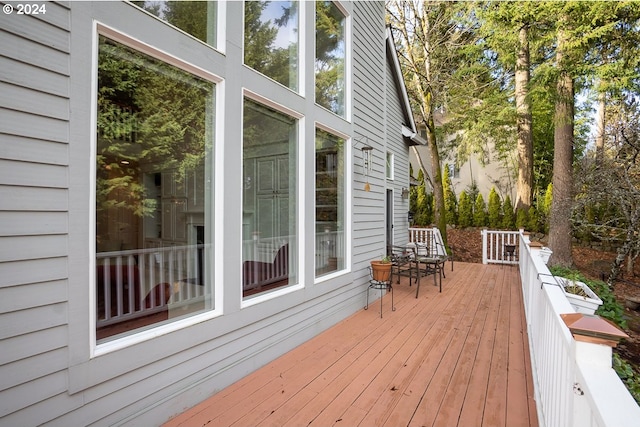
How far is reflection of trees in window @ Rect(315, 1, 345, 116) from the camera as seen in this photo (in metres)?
4.33

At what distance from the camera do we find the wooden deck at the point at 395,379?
2461 mm

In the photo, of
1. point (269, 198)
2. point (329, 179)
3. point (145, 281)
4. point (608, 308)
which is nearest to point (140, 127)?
point (269, 198)

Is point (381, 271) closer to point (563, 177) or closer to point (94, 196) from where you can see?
point (94, 196)

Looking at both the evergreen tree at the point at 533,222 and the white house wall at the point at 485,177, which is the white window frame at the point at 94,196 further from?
the white house wall at the point at 485,177

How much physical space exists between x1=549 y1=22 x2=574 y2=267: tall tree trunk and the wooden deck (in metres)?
4.77

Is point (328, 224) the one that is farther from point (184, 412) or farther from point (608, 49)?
point (608, 49)

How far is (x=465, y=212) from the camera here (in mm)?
14094

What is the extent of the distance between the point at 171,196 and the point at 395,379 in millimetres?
3714

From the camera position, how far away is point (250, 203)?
3498 mm

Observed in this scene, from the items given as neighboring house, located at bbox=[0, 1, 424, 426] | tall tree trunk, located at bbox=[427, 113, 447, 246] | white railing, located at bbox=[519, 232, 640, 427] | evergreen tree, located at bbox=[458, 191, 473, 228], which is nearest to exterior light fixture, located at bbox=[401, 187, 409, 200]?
tall tree trunk, located at bbox=[427, 113, 447, 246]

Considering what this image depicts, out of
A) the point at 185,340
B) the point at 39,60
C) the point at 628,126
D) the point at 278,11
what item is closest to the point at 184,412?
the point at 185,340

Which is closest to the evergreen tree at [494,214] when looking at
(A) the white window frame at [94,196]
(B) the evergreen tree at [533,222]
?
(B) the evergreen tree at [533,222]

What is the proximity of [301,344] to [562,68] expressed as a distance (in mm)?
8090

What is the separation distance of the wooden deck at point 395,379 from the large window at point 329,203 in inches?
37.7
